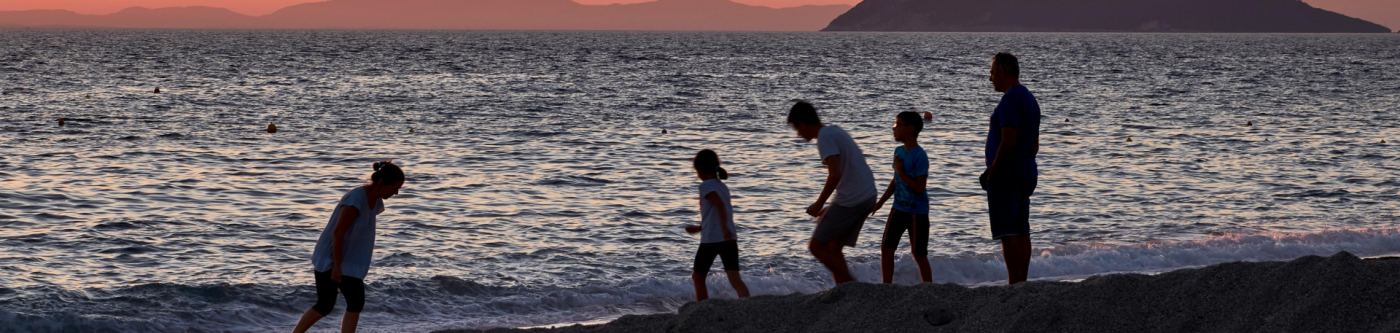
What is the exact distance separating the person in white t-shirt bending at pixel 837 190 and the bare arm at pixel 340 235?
7.71 feet

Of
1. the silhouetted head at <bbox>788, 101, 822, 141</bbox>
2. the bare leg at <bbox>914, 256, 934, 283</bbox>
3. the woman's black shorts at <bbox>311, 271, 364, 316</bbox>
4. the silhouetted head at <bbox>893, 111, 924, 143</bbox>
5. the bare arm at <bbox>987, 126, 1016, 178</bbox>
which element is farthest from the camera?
the bare leg at <bbox>914, 256, 934, 283</bbox>

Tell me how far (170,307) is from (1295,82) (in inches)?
1933

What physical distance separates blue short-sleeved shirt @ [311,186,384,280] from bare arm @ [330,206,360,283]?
2 cm

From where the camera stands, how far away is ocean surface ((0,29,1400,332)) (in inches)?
335

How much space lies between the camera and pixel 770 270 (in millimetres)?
9430

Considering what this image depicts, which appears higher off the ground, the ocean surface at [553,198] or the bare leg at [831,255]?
the bare leg at [831,255]

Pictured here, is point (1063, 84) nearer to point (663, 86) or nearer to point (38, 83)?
point (663, 86)

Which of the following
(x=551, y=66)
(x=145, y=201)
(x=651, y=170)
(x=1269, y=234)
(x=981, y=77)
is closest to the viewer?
(x=1269, y=234)

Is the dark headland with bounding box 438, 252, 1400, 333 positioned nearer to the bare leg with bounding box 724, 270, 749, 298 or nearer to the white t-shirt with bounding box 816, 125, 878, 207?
the bare leg with bounding box 724, 270, 749, 298

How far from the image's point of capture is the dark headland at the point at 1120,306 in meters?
5.04

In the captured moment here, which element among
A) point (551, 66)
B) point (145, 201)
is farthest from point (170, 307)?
point (551, 66)

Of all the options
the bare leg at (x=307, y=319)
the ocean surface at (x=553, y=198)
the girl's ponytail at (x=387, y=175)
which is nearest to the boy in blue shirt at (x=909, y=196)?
the ocean surface at (x=553, y=198)

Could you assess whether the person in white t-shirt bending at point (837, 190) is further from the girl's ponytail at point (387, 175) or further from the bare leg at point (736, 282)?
the girl's ponytail at point (387, 175)

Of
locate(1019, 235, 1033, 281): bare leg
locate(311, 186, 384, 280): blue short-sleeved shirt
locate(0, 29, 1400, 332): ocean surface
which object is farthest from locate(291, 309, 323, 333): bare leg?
locate(1019, 235, 1033, 281): bare leg
